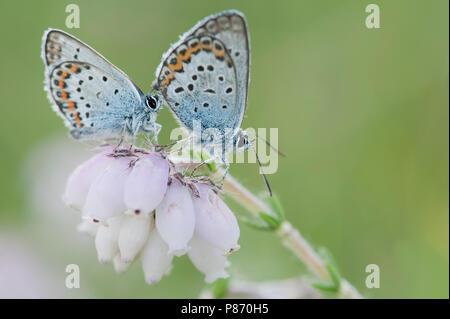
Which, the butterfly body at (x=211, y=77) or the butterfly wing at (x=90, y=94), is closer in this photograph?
the butterfly body at (x=211, y=77)

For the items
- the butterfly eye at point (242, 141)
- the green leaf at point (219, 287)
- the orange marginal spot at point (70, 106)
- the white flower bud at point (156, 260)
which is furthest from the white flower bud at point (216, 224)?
the green leaf at point (219, 287)

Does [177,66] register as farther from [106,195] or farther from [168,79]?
[106,195]

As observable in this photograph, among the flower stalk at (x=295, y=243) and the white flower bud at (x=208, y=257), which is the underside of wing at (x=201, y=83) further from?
the white flower bud at (x=208, y=257)

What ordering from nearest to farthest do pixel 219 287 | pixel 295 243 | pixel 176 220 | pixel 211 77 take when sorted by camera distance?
1. pixel 176 220
2. pixel 211 77
3. pixel 295 243
4. pixel 219 287

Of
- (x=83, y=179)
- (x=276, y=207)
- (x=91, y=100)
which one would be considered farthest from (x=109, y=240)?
(x=276, y=207)

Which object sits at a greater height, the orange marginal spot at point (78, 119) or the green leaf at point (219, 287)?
the orange marginal spot at point (78, 119)

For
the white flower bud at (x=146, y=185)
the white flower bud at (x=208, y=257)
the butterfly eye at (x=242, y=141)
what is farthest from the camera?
the butterfly eye at (x=242, y=141)
